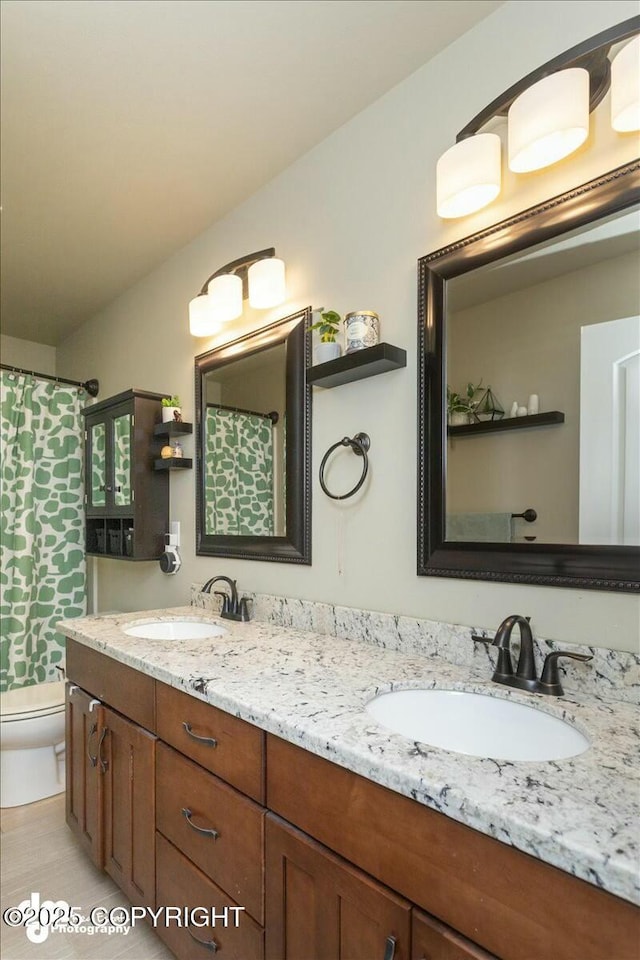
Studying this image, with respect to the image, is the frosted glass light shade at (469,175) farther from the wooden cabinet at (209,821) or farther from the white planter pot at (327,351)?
the wooden cabinet at (209,821)

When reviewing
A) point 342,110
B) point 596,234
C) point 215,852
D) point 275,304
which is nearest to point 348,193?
point 342,110

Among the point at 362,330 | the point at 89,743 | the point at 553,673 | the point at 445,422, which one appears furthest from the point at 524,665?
the point at 89,743

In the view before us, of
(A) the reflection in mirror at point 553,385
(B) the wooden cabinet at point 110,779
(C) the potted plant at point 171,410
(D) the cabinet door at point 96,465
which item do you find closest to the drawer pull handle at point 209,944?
(B) the wooden cabinet at point 110,779

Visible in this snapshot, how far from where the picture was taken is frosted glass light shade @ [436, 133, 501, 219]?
125cm

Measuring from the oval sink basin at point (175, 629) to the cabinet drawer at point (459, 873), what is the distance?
3.39 feet

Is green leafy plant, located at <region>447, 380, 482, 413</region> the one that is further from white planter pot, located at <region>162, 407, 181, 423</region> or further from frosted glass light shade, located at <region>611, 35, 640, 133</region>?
white planter pot, located at <region>162, 407, 181, 423</region>

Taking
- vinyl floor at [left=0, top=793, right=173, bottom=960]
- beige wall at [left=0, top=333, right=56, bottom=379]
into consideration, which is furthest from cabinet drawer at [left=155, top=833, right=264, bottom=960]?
beige wall at [left=0, top=333, right=56, bottom=379]

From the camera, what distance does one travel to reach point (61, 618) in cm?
297

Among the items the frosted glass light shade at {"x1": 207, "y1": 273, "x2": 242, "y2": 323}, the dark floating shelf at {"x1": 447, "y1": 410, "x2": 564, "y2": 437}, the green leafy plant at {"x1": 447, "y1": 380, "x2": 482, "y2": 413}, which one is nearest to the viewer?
the dark floating shelf at {"x1": 447, "y1": 410, "x2": 564, "y2": 437}

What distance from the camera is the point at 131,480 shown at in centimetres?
240

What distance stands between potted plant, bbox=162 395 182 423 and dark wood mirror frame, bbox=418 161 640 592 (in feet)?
4.36

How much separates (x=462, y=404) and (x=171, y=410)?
1.48 meters

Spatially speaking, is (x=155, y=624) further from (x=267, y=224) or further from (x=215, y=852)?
(x=267, y=224)

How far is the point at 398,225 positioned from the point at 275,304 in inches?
21.6
